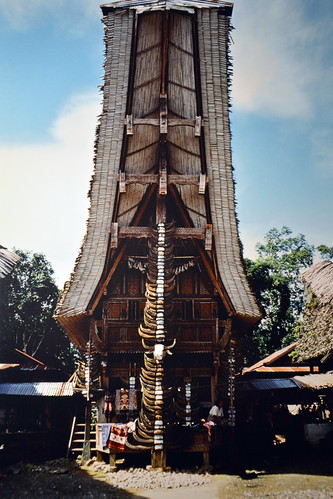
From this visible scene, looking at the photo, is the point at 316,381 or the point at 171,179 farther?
the point at 316,381

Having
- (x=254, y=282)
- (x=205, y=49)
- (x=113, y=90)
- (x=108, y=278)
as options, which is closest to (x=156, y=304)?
(x=108, y=278)

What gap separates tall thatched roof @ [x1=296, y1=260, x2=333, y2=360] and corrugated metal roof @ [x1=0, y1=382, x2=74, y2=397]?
23.3ft

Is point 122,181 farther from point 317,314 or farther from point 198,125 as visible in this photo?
point 317,314

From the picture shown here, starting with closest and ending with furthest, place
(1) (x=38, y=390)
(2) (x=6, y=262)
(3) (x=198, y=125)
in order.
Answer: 1. (2) (x=6, y=262)
2. (3) (x=198, y=125)
3. (1) (x=38, y=390)

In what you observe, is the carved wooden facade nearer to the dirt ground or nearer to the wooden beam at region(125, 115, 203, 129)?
the wooden beam at region(125, 115, 203, 129)

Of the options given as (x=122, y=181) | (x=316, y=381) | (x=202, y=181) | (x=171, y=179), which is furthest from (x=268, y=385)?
(x=122, y=181)

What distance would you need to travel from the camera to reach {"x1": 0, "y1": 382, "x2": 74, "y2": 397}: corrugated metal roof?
13.3m

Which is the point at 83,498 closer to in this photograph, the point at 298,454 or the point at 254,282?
the point at 298,454

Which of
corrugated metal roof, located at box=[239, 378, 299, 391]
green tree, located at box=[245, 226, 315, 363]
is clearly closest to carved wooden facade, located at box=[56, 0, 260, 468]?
corrugated metal roof, located at box=[239, 378, 299, 391]

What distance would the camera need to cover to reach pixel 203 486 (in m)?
8.11

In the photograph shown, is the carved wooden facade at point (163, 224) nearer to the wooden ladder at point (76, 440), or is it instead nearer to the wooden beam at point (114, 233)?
the wooden beam at point (114, 233)

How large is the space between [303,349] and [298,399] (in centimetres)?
293

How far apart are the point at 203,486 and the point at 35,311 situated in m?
20.0

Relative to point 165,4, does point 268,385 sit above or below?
below
